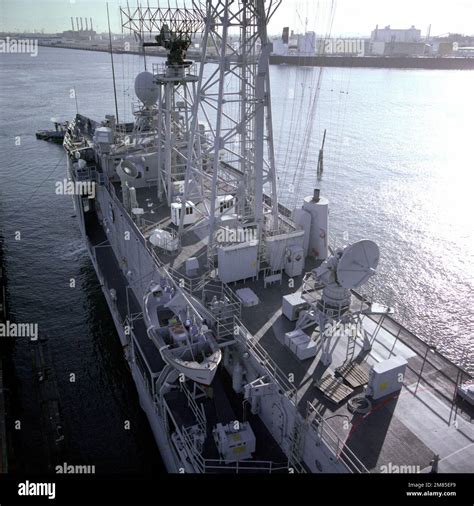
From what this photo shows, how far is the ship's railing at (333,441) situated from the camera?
15.7 m

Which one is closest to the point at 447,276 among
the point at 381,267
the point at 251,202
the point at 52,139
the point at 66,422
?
the point at 381,267

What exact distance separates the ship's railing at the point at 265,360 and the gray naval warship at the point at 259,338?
9 centimetres

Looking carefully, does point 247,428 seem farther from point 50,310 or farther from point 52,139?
point 52,139

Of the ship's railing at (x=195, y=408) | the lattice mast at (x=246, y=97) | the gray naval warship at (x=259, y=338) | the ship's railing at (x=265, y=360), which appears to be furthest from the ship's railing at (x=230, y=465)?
the lattice mast at (x=246, y=97)

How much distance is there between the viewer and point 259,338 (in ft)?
72.1

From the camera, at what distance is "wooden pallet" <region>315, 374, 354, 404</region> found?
60.8 ft

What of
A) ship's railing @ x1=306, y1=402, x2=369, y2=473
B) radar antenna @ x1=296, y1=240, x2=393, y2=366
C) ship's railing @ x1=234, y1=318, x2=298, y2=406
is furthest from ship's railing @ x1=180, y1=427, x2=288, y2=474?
radar antenna @ x1=296, y1=240, x2=393, y2=366

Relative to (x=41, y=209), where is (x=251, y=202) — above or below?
above

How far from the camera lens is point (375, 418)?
17.8 metres

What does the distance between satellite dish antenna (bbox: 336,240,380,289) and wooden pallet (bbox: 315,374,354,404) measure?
165 inches

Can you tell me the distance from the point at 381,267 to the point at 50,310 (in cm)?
2952

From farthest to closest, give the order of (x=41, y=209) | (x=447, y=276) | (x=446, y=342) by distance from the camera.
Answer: (x=41, y=209) < (x=447, y=276) < (x=446, y=342)

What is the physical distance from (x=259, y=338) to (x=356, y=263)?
5.94 m

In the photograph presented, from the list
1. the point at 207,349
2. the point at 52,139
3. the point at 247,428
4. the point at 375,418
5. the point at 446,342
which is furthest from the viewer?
the point at 52,139
